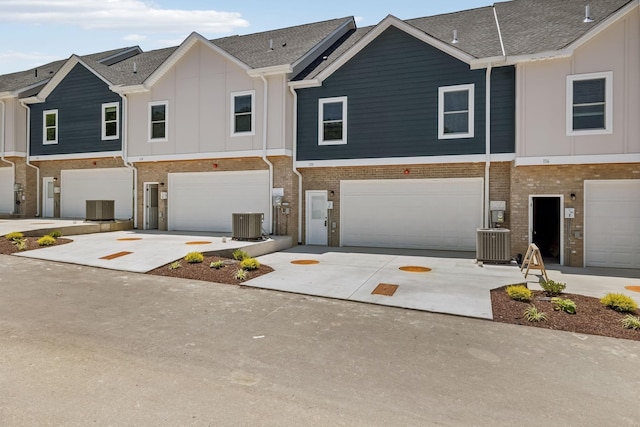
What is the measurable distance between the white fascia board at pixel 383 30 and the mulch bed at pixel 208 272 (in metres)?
8.04

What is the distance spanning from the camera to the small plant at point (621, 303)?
6.65 metres

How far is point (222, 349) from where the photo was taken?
16.7ft

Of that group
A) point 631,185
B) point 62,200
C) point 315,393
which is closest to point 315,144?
point 631,185

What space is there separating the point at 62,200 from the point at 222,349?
19.4m

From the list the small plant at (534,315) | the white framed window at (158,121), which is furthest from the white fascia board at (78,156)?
the small plant at (534,315)

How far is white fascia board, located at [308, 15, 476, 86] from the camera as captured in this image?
12.7 metres

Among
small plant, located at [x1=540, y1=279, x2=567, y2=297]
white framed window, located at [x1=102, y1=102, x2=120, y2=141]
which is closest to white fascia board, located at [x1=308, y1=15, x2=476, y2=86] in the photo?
small plant, located at [x1=540, y1=279, x2=567, y2=297]

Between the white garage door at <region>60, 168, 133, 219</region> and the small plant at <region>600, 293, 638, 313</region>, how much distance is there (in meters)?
18.4

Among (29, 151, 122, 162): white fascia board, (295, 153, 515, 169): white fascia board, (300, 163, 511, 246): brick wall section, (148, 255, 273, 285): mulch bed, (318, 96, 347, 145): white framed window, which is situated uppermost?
(318, 96, 347, 145): white framed window

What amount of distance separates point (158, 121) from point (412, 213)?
1155cm

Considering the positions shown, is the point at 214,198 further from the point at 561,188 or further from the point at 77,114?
the point at 561,188

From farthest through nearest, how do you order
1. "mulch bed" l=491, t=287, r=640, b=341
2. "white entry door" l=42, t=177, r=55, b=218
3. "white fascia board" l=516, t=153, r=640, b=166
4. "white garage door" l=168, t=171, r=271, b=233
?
"white entry door" l=42, t=177, r=55, b=218
"white garage door" l=168, t=171, r=271, b=233
"white fascia board" l=516, t=153, r=640, b=166
"mulch bed" l=491, t=287, r=640, b=341

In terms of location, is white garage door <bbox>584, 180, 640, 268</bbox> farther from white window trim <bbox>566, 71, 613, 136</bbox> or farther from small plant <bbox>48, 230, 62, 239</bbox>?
small plant <bbox>48, 230, 62, 239</bbox>

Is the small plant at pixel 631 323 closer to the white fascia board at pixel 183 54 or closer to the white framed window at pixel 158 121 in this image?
the white fascia board at pixel 183 54
